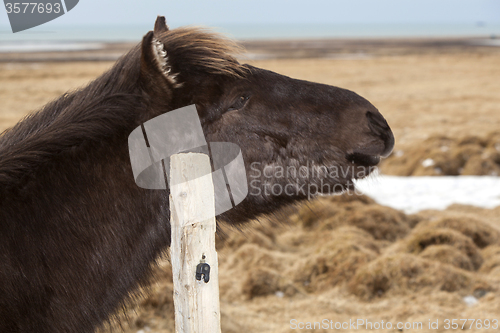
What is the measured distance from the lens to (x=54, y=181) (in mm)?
2076

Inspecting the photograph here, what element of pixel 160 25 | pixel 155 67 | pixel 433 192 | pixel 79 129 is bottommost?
pixel 433 192

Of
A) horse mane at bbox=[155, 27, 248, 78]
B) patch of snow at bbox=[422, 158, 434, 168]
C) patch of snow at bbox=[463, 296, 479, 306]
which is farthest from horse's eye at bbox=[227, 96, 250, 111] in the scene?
patch of snow at bbox=[422, 158, 434, 168]

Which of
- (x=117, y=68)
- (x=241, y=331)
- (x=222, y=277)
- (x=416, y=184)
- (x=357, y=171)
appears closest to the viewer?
(x=117, y=68)

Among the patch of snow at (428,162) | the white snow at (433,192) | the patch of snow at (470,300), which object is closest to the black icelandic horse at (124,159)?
the patch of snow at (470,300)

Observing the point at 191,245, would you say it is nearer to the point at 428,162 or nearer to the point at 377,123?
the point at 377,123

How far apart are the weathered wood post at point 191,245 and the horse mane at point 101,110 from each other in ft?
1.19

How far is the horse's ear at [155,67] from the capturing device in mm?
2005

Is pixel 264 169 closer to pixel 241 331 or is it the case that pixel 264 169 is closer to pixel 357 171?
pixel 357 171

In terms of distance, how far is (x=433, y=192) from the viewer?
31.7 feet

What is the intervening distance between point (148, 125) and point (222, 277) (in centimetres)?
473

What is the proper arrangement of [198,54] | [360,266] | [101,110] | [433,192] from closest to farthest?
[101,110], [198,54], [360,266], [433,192]

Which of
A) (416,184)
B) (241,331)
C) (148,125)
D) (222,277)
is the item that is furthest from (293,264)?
(148,125)

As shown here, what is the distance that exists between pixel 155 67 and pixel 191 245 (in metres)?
0.85

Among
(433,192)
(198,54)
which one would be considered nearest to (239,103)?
(198,54)
